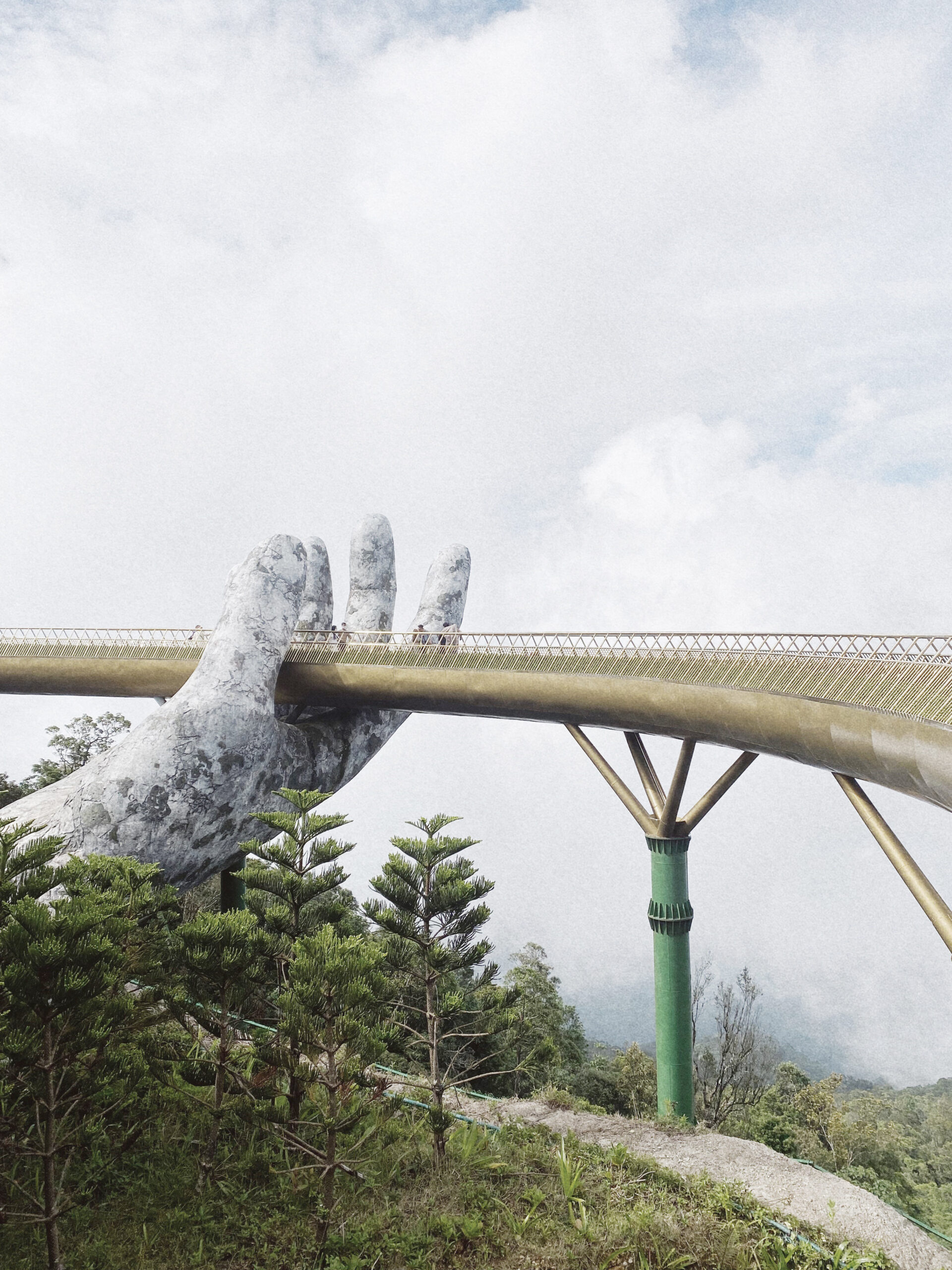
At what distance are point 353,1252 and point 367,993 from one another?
204cm

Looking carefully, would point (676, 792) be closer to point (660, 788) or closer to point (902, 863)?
point (660, 788)

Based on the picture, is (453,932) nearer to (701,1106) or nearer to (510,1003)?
(510,1003)

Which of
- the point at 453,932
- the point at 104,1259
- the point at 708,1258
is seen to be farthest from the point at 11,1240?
the point at 708,1258

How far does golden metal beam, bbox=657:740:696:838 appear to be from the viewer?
35.1 ft

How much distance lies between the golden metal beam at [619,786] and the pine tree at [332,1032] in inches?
232

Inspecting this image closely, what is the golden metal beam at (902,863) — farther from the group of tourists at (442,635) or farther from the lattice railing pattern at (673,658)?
the group of tourists at (442,635)

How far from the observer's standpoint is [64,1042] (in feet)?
15.7

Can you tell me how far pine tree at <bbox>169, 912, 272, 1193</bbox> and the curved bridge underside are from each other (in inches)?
230

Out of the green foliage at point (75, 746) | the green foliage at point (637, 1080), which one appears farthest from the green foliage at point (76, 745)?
the green foliage at point (637, 1080)

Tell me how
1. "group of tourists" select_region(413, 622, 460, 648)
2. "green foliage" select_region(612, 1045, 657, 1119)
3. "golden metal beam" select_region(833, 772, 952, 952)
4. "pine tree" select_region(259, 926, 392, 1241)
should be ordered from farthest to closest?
"green foliage" select_region(612, 1045, 657, 1119)
"group of tourists" select_region(413, 622, 460, 648)
"golden metal beam" select_region(833, 772, 952, 952)
"pine tree" select_region(259, 926, 392, 1241)

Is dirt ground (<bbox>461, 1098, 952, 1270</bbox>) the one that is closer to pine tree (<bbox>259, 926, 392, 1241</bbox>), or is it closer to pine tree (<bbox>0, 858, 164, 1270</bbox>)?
pine tree (<bbox>259, 926, 392, 1241</bbox>)

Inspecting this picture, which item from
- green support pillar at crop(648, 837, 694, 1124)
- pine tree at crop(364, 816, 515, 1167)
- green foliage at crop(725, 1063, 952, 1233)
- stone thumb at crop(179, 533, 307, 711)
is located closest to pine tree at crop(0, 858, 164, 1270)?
Result: pine tree at crop(364, 816, 515, 1167)

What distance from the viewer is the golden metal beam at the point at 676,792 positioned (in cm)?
1070

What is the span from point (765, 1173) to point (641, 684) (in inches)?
219
